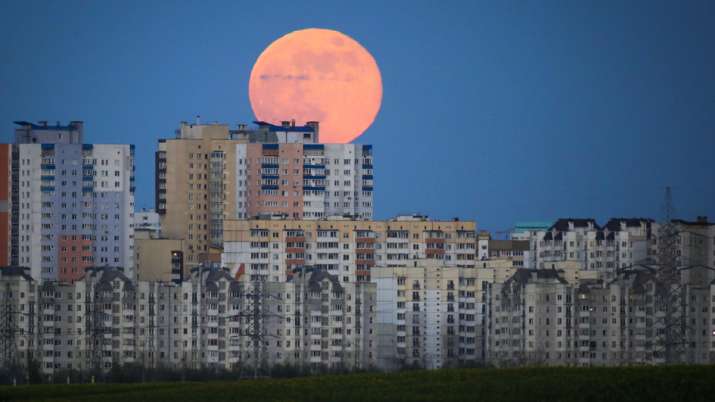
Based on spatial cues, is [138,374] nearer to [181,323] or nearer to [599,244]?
[181,323]

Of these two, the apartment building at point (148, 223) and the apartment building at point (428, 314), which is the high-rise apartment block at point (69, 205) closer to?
the apartment building at point (148, 223)

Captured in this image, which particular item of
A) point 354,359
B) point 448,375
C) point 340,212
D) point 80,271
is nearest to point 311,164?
point 340,212

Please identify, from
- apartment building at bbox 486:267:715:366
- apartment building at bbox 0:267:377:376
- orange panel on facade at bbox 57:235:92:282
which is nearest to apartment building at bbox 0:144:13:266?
orange panel on facade at bbox 57:235:92:282

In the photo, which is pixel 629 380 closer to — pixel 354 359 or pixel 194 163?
pixel 354 359

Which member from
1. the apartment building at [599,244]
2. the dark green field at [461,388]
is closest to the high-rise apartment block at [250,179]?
the apartment building at [599,244]

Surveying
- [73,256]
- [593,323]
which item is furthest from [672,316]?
[73,256]
